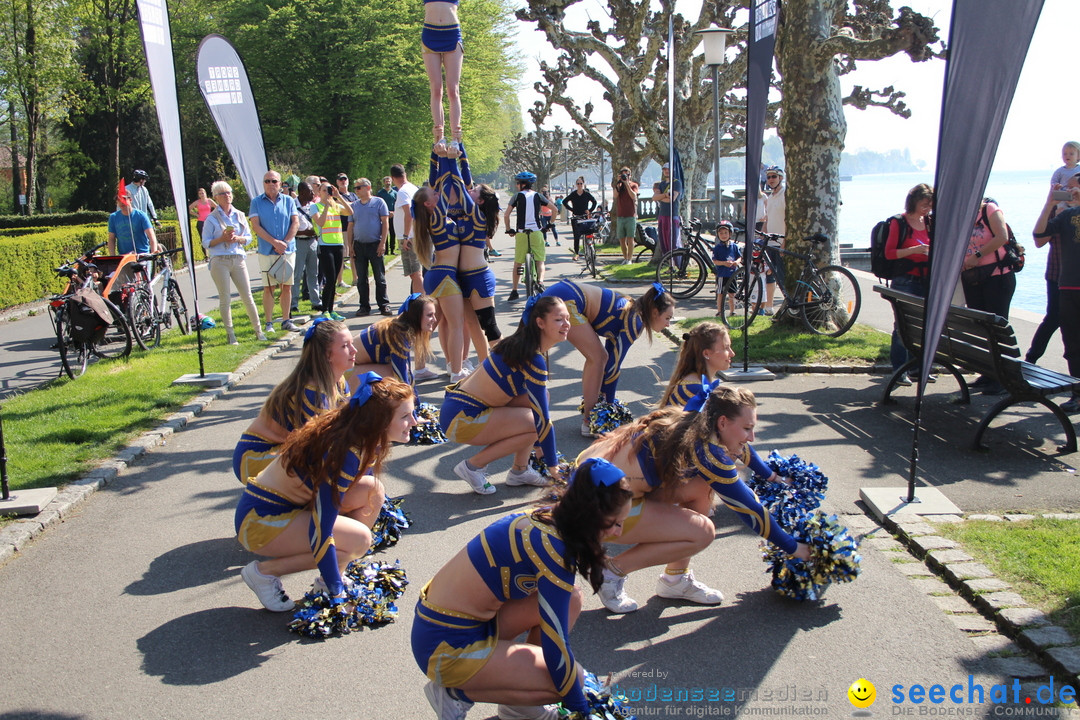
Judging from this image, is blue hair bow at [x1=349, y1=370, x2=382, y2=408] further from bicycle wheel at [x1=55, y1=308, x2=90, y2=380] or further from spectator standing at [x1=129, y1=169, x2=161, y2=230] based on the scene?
spectator standing at [x1=129, y1=169, x2=161, y2=230]

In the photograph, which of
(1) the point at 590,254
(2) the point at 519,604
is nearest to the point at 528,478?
(2) the point at 519,604

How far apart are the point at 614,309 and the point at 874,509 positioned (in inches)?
97.9

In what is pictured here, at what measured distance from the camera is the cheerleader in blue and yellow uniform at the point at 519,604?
278cm

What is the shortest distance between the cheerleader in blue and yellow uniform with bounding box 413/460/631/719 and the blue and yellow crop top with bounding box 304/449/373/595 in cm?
87

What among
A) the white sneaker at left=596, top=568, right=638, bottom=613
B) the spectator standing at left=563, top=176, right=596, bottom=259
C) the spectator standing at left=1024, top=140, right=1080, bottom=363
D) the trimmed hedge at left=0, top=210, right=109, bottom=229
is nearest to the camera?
the white sneaker at left=596, top=568, right=638, bottom=613

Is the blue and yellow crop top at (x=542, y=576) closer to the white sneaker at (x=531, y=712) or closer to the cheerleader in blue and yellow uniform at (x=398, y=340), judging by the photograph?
the white sneaker at (x=531, y=712)

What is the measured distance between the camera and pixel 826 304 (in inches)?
406

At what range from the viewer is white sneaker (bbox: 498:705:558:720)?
3.00 meters

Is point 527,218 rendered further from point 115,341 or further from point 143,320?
point 115,341

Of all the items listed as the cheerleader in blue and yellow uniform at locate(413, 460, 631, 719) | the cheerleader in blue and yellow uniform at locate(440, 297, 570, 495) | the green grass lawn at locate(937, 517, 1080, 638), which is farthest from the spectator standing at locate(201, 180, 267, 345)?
the green grass lawn at locate(937, 517, 1080, 638)

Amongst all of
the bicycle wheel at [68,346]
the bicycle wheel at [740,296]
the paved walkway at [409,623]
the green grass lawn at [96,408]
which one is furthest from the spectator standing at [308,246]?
the paved walkway at [409,623]

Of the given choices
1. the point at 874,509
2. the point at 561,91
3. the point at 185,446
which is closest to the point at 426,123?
the point at 561,91

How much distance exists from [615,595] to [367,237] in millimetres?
9700

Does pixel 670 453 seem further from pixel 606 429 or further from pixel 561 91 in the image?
pixel 561 91
